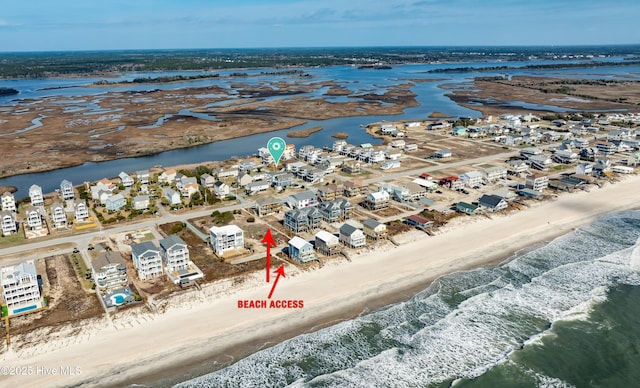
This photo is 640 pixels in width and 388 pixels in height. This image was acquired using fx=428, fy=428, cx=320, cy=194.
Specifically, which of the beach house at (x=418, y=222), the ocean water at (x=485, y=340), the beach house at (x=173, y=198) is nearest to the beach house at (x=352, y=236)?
the beach house at (x=418, y=222)

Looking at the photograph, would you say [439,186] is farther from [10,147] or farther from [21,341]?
[10,147]

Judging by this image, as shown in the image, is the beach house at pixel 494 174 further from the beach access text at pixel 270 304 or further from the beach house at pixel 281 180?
the beach access text at pixel 270 304

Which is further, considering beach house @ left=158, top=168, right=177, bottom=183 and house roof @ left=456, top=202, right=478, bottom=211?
beach house @ left=158, top=168, right=177, bottom=183

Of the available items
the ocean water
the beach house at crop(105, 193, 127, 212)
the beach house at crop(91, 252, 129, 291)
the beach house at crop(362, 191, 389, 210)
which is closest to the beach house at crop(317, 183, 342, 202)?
the beach house at crop(362, 191, 389, 210)

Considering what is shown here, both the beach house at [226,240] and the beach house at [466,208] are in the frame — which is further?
the beach house at [466,208]

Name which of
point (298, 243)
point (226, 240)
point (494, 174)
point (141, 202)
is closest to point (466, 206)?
point (494, 174)

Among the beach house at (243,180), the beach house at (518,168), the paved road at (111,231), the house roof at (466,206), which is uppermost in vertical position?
the beach house at (518,168)

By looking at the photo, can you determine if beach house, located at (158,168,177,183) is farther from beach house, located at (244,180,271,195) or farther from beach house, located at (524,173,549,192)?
beach house, located at (524,173,549,192)
